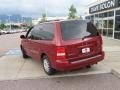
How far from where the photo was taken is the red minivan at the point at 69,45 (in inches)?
260

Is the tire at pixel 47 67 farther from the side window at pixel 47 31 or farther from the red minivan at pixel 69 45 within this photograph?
the side window at pixel 47 31

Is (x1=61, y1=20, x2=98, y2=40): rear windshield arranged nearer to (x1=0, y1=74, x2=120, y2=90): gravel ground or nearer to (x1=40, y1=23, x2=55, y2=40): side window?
(x1=40, y1=23, x2=55, y2=40): side window

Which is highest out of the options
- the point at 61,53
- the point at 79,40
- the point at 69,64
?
the point at 79,40

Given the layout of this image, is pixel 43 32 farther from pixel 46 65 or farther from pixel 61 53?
pixel 61 53

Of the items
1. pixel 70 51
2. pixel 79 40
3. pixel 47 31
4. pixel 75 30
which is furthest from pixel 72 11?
pixel 70 51

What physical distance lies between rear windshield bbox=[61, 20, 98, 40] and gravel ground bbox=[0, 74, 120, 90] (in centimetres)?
130

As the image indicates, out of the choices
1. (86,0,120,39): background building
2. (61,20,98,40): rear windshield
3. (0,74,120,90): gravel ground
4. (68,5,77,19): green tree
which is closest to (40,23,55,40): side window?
(61,20,98,40): rear windshield

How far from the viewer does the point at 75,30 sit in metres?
6.90

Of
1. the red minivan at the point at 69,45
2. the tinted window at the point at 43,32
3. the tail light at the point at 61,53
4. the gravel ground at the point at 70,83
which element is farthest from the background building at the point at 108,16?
the tail light at the point at 61,53

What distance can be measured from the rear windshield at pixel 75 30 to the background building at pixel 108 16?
13505 millimetres

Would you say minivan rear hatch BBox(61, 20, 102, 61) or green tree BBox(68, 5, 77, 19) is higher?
green tree BBox(68, 5, 77, 19)

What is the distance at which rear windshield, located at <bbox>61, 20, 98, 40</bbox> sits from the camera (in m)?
6.76

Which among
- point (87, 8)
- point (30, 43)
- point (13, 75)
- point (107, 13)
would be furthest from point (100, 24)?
point (13, 75)

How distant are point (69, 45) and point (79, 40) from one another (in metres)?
0.39
